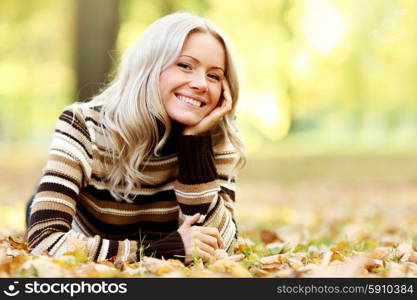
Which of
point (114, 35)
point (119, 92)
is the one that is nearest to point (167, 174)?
point (119, 92)

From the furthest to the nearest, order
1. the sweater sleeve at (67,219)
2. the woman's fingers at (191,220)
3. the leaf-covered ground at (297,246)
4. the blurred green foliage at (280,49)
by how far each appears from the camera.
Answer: the blurred green foliage at (280,49) → the woman's fingers at (191,220) → the sweater sleeve at (67,219) → the leaf-covered ground at (297,246)

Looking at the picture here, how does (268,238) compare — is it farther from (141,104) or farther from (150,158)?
(141,104)

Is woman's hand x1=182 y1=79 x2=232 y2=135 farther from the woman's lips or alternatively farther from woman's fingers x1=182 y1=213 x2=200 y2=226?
woman's fingers x1=182 y1=213 x2=200 y2=226

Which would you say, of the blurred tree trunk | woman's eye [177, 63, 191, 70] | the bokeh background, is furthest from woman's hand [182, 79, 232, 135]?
the blurred tree trunk

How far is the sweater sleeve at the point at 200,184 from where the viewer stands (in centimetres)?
294

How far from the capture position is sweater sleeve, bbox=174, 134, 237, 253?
2.94m

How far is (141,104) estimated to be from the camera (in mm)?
3020

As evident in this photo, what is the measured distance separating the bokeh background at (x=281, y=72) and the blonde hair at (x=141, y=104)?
317 centimetres


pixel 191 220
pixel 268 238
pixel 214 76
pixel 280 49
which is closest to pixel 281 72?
pixel 280 49

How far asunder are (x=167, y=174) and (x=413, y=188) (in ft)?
33.4

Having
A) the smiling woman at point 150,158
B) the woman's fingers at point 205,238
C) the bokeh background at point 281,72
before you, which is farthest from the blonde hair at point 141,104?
the bokeh background at point 281,72

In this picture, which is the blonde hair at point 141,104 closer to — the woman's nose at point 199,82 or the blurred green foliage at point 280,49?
the woman's nose at point 199,82

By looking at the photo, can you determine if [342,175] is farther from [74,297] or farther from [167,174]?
[74,297]

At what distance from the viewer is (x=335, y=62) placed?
18.0 meters
